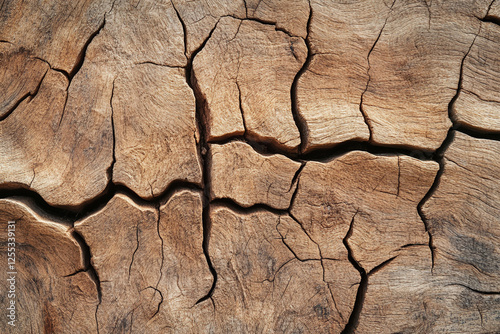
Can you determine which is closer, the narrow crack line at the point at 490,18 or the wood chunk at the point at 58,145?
the wood chunk at the point at 58,145

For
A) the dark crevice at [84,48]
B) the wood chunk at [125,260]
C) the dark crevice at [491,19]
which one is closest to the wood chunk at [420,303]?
the wood chunk at [125,260]

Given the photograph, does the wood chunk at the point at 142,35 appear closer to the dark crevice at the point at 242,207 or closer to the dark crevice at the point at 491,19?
the dark crevice at the point at 242,207

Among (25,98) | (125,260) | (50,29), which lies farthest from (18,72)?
(125,260)

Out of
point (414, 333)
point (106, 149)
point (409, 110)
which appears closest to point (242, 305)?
point (414, 333)

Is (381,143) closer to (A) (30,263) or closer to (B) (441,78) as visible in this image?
(B) (441,78)

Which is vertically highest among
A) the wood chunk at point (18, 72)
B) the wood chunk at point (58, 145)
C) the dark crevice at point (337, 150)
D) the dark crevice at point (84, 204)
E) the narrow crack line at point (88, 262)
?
Answer: the wood chunk at point (18, 72)

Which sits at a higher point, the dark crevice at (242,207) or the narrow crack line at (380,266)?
the dark crevice at (242,207)
